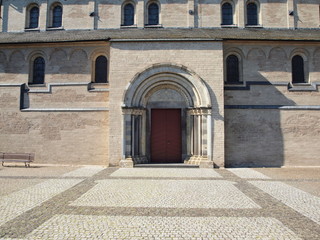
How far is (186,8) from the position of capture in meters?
15.3

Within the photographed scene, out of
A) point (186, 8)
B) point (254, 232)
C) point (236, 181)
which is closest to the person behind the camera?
point (254, 232)

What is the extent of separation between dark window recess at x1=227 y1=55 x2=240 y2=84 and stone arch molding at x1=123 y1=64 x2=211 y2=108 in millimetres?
2345

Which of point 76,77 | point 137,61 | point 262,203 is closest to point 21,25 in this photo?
point 76,77

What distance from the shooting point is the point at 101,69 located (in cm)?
1370

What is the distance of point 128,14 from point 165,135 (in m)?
8.52

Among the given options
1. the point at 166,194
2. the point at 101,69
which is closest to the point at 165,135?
the point at 101,69

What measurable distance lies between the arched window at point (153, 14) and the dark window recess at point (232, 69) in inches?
215

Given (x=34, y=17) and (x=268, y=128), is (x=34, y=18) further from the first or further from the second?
(x=268, y=128)

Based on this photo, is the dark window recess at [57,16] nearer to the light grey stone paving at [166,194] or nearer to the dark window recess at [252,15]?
the light grey stone paving at [166,194]

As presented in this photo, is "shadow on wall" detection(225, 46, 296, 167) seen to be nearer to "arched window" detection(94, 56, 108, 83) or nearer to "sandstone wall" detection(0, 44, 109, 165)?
"sandstone wall" detection(0, 44, 109, 165)

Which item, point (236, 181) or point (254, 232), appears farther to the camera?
point (236, 181)

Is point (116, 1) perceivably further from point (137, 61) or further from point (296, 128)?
point (296, 128)

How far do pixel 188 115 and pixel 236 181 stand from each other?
16.6ft

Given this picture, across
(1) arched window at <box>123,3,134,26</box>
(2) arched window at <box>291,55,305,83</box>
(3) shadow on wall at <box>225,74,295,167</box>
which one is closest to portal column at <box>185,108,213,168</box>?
(3) shadow on wall at <box>225,74,295,167</box>
